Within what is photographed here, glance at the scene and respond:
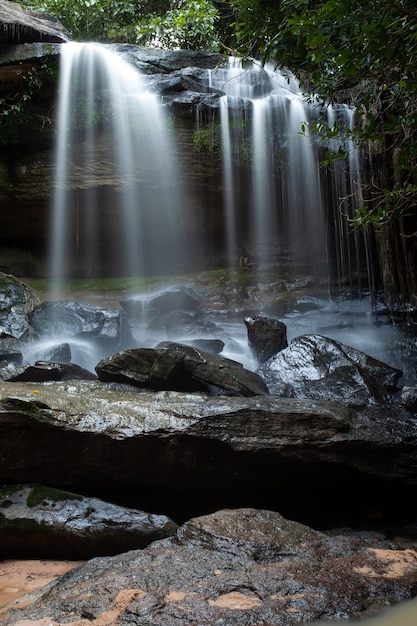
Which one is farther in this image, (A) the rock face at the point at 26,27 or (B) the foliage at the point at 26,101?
(B) the foliage at the point at 26,101

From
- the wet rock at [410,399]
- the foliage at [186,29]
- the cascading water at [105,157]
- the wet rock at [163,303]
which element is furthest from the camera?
the foliage at [186,29]

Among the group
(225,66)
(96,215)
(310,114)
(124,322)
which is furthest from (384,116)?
(96,215)

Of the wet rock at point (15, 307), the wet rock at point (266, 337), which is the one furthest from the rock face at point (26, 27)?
the wet rock at point (266, 337)

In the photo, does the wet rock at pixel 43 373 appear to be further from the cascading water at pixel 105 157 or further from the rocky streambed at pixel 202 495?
the cascading water at pixel 105 157

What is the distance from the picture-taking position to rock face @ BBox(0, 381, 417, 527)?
147 inches

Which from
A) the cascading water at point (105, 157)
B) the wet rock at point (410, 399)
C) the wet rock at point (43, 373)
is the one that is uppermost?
the cascading water at point (105, 157)

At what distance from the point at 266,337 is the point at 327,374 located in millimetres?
1575

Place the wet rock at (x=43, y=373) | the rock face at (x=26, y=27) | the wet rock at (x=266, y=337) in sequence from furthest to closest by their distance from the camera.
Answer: the rock face at (x=26, y=27) < the wet rock at (x=266, y=337) < the wet rock at (x=43, y=373)

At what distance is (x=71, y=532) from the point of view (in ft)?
11.2

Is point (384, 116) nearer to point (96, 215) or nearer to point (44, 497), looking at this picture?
point (96, 215)

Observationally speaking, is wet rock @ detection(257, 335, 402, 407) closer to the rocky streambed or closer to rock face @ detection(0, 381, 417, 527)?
the rocky streambed

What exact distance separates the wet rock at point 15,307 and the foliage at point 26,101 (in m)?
3.35

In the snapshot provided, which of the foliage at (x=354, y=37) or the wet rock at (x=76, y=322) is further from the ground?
the foliage at (x=354, y=37)

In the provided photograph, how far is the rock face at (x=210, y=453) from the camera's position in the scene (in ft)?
12.3
